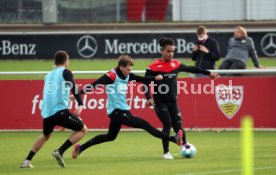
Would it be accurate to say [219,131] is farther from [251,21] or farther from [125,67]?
[251,21]

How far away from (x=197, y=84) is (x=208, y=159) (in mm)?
4697

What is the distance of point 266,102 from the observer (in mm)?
17688

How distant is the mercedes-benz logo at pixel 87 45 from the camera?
1040 inches

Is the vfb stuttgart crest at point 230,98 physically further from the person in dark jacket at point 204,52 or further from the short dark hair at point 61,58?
the short dark hair at point 61,58

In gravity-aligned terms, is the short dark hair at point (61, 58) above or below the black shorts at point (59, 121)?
above

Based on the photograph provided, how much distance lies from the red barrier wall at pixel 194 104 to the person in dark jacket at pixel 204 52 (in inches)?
24.8

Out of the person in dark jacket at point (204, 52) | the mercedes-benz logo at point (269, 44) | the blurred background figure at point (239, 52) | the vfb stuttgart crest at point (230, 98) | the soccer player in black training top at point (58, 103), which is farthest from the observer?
the mercedes-benz logo at point (269, 44)

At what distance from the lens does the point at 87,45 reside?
26.5 m

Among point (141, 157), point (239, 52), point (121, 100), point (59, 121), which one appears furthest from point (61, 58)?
point (239, 52)

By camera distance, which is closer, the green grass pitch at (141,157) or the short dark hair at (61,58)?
the green grass pitch at (141,157)

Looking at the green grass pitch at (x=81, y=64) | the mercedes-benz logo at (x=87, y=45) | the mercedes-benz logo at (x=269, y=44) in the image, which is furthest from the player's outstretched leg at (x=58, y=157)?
the mercedes-benz logo at (x=269, y=44)

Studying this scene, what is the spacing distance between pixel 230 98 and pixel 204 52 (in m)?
1.18

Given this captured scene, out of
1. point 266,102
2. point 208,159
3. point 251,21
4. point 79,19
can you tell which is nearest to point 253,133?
point 266,102

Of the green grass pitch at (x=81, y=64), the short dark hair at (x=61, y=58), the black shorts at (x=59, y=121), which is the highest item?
the short dark hair at (x=61, y=58)
